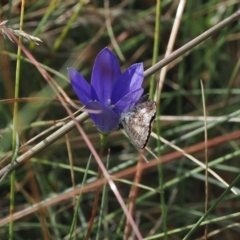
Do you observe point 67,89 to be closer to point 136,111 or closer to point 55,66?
point 55,66

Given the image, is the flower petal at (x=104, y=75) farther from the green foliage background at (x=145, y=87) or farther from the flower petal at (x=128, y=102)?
the green foliage background at (x=145, y=87)

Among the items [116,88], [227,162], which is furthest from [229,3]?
[116,88]

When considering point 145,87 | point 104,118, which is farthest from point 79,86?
point 145,87

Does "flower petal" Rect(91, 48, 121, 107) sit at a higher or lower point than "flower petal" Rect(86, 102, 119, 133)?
higher

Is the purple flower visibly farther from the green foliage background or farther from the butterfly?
the green foliage background

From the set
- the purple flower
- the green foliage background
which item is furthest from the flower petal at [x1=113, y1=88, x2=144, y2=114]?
the green foliage background

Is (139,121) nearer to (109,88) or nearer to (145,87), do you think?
(109,88)

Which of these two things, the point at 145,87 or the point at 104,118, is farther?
the point at 145,87
